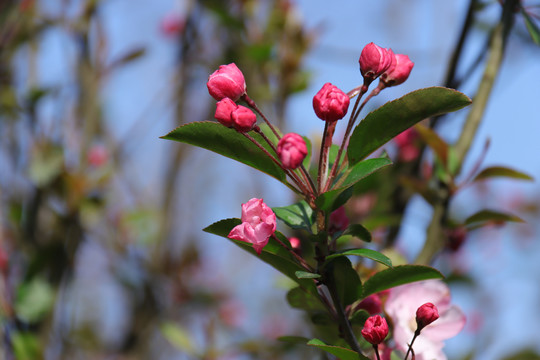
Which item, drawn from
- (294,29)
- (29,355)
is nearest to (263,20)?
(294,29)

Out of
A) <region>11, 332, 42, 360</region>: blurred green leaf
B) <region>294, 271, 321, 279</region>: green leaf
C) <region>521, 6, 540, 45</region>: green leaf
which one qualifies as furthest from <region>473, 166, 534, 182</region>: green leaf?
<region>11, 332, 42, 360</region>: blurred green leaf

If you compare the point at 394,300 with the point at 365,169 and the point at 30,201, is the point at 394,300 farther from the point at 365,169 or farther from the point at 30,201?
the point at 30,201

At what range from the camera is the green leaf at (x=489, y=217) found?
0.85 meters

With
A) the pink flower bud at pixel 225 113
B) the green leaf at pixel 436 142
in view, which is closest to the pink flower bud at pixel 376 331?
the pink flower bud at pixel 225 113

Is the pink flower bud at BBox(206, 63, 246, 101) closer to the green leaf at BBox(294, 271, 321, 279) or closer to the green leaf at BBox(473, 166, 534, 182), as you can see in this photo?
the green leaf at BBox(294, 271, 321, 279)

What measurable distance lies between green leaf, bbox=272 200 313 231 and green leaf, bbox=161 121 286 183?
33mm

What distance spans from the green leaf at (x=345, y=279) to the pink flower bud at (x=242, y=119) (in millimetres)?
153

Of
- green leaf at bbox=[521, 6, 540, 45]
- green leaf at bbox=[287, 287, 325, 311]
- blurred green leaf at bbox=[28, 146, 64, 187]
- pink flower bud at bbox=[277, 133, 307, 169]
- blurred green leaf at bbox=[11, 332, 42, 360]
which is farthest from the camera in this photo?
blurred green leaf at bbox=[28, 146, 64, 187]

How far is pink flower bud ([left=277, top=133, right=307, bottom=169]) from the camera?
47 cm

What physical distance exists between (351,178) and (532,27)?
47 cm

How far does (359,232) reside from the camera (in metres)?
0.56

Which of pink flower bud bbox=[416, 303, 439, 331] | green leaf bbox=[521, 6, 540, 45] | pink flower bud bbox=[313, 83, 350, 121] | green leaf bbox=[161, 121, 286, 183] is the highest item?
green leaf bbox=[521, 6, 540, 45]

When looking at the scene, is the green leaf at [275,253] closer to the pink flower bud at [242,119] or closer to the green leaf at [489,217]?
the pink flower bud at [242,119]

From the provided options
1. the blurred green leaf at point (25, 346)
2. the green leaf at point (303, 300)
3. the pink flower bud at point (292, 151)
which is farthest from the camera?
the blurred green leaf at point (25, 346)
